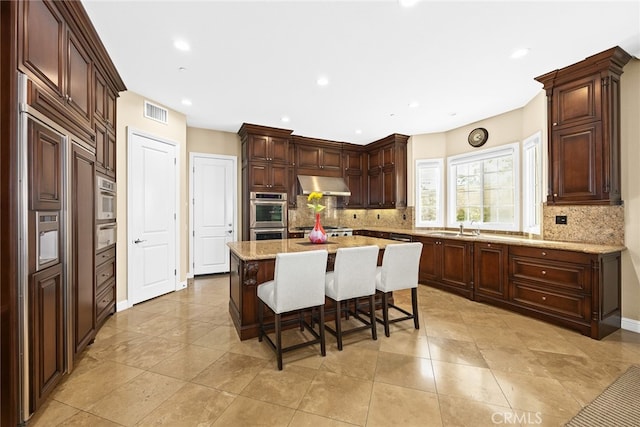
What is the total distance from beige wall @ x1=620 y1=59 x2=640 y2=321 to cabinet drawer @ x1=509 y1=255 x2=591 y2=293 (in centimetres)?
56

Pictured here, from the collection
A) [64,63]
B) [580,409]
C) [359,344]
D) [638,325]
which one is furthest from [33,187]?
[638,325]

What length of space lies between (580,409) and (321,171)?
5.17 metres

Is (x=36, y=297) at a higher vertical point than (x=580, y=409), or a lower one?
higher

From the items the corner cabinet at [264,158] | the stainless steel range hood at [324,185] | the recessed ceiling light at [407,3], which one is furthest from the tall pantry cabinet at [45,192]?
the stainless steel range hood at [324,185]

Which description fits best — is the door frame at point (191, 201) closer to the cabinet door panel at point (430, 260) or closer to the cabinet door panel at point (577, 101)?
the cabinet door panel at point (430, 260)

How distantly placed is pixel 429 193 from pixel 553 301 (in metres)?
2.94

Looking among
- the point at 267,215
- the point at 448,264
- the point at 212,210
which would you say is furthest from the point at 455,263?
the point at 212,210

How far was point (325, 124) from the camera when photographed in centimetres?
513

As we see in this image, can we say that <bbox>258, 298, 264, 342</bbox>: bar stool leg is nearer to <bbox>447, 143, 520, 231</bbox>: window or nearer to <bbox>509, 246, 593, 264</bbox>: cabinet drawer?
Result: <bbox>509, 246, 593, 264</bbox>: cabinet drawer

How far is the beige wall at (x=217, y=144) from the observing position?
520 centimetres

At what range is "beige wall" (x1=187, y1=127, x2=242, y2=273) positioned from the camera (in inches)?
205

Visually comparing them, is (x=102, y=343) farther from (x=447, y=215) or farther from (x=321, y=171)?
(x=447, y=215)

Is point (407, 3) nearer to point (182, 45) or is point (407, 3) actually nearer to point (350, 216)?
point (182, 45)

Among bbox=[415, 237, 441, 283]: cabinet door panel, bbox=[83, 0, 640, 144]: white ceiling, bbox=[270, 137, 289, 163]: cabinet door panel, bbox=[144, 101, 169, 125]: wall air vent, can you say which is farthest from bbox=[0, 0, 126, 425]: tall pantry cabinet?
bbox=[415, 237, 441, 283]: cabinet door panel
